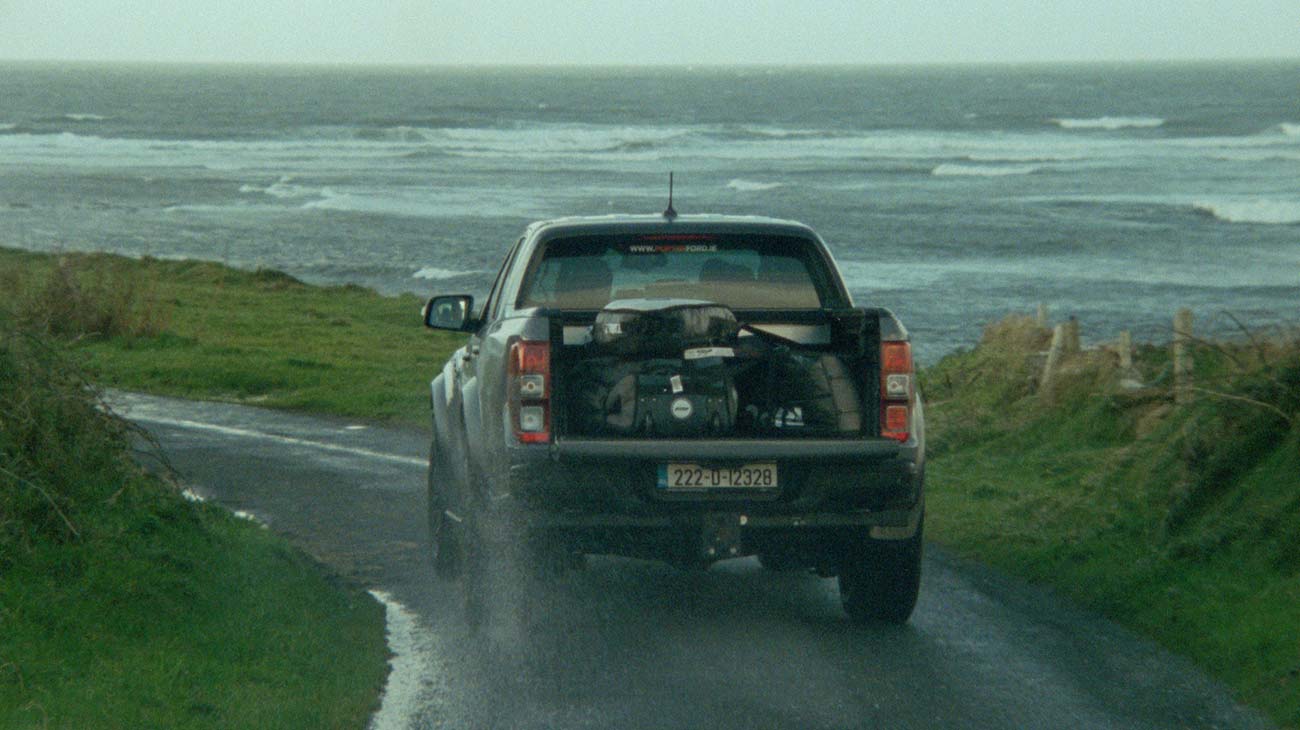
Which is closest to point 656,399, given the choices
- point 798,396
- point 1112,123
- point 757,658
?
point 798,396

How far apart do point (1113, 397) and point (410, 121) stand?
115543mm

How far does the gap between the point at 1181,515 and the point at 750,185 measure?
207 feet

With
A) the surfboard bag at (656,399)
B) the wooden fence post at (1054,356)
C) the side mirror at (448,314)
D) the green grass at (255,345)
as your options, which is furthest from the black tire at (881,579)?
the green grass at (255,345)

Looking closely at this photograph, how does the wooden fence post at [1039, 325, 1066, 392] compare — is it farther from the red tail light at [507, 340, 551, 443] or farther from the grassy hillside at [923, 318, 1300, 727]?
the red tail light at [507, 340, 551, 443]

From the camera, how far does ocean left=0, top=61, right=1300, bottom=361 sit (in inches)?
1676

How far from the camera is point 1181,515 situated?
9.19 metres

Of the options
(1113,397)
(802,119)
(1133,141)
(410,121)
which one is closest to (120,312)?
(1113,397)

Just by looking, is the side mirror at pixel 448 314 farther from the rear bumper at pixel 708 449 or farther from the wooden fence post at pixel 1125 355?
the wooden fence post at pixel 1125 355

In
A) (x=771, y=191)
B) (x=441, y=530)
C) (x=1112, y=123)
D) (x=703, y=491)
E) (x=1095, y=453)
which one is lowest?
(x=771, y=191)

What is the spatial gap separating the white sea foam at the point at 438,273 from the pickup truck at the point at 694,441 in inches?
1423

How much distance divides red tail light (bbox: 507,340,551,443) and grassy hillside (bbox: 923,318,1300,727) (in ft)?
9.75

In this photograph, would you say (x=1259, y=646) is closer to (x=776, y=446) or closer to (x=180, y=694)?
(x=776, y=446)

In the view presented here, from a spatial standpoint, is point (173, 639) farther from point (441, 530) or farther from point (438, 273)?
point (438, 273)

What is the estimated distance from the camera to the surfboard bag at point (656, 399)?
6621mm
